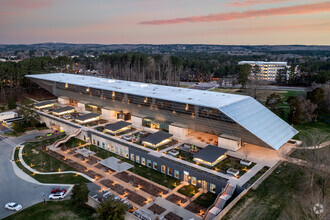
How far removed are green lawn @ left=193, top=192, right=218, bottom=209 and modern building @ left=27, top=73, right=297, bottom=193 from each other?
3.05 feet

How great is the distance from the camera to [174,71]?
112 m

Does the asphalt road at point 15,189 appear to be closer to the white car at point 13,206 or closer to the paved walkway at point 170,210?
the white car at point 13,206

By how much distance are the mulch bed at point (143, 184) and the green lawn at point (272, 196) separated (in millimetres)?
9331

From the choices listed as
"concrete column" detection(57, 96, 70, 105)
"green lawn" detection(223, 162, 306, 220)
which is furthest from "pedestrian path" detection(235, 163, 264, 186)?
"concrete column" detection(57, 96, 70, 105)

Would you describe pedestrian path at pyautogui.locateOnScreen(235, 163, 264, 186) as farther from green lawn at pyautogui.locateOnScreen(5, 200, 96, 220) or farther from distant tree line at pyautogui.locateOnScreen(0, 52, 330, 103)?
distant tree line at pyautogui.locateOnScreen(0, 52, 330, 103)

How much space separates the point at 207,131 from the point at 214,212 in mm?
17379

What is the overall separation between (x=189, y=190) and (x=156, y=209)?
18.3 ft

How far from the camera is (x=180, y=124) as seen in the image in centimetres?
4344

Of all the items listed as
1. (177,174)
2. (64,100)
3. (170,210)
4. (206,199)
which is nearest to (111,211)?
(170,210)

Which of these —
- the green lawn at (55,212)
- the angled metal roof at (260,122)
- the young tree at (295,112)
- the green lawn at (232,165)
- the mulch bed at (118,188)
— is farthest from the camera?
the young tree at (295,112)

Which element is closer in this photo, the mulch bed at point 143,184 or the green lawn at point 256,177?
the green lawn at point 256,177

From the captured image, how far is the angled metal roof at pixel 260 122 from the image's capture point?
1372 inches

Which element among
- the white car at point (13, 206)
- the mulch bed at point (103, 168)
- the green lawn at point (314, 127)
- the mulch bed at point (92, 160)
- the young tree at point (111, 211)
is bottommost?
the white car at point (13, 206)

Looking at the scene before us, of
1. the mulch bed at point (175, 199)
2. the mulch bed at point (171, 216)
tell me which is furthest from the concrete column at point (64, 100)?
the mulch bed at point (171, 216)
